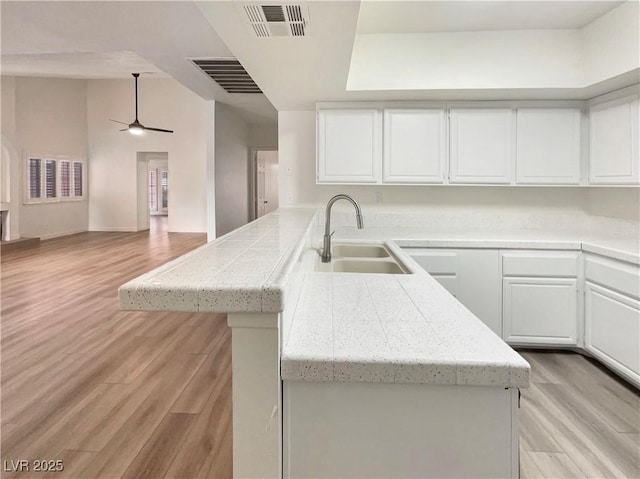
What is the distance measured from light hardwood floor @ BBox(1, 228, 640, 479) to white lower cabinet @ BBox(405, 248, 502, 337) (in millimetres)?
470

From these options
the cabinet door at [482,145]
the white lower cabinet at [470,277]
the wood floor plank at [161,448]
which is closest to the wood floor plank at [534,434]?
the white lower cabinet at [470,277]

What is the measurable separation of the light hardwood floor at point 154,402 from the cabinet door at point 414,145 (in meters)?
1.68

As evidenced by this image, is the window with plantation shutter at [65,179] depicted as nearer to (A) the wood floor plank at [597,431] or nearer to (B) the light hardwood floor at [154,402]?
(B) the light hardwood floor at [154,402]

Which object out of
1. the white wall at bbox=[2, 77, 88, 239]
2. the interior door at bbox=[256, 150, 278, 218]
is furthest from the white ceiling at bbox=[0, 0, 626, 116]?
the interior door at bbox=[256, 150, 278, 218]

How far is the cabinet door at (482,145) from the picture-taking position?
3410 mm

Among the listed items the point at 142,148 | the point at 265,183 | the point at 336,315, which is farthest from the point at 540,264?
the point at 142,148

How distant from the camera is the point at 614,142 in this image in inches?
119

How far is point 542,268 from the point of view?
300 cm

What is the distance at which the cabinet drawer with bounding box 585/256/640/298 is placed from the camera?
94.7 inches

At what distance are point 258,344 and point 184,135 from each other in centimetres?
1055

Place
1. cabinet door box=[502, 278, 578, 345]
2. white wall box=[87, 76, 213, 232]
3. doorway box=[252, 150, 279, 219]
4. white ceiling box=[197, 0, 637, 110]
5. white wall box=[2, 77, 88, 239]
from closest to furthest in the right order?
white ceiling box=[197, 0, 637, 110]
cabinet door box=[502, 278, 578, 345]
white wall box=[2, 77, 88, 239]
doorway box=[252, 150, 279, 219]
white wall box=[87, 76, 213, 232]

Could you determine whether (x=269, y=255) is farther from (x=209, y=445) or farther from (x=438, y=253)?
(x=438, y=253)

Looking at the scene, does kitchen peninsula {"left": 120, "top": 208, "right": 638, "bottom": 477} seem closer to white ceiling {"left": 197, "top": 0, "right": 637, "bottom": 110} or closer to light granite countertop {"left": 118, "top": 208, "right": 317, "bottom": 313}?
light granite countertop {"left": 118, "top": 208, "right": 317, "bottom": 313}

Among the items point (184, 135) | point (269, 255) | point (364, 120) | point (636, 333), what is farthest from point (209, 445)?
point (184, 135)
